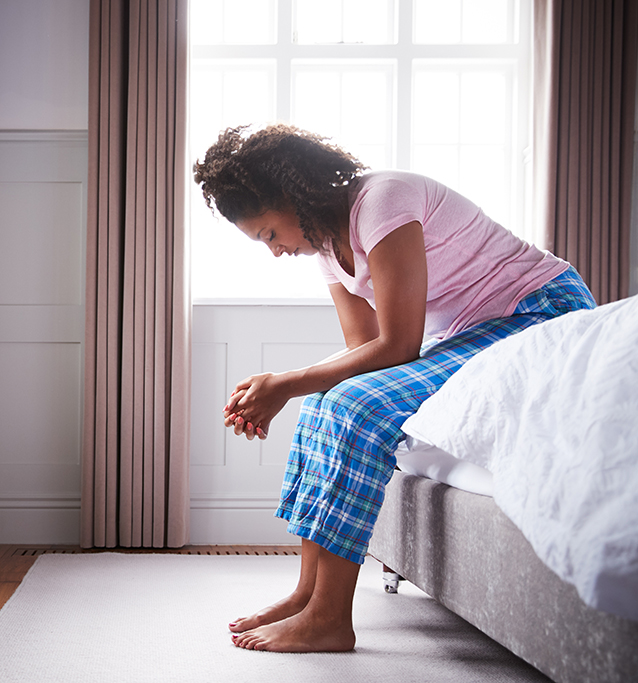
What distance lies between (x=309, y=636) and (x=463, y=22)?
102 inches

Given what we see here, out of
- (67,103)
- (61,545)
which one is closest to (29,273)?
(67,103)

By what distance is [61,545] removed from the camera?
8.10 ft

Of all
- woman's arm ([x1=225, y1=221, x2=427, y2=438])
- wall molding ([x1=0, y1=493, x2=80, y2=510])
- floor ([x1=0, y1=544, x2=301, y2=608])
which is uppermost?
woman's arm ([x1=225, y1=221, x2=427, y2=438])

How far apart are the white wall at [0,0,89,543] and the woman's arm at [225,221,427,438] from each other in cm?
151

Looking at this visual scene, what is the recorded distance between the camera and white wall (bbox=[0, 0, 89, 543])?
2.56m

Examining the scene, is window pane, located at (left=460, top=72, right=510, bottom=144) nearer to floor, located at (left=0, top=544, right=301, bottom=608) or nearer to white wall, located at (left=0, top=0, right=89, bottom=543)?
white wall, located at (left=0, top=0, right=89, bottom=543)

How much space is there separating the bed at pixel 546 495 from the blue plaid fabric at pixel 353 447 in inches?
2.6

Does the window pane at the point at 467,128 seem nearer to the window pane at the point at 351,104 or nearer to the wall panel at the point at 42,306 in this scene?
the window pane at the point at 351,104

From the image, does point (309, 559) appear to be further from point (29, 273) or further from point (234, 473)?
point (29, 273)

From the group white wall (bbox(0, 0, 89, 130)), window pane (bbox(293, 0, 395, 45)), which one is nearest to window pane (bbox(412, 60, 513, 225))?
window pane (bbox(293, 0, 395, 45))

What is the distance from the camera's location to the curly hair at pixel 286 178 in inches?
52.5

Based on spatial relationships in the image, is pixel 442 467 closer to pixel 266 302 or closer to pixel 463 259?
Answer: pixel 463 259

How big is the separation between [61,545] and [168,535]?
1.41ft

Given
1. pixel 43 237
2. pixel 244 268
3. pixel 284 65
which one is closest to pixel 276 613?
pixel 244 268
